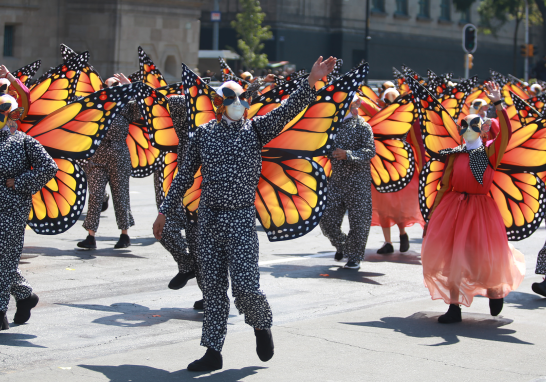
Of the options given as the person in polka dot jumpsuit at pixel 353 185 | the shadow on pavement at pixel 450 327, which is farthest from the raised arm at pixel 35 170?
the person in polka dot jumpsuit at pixel 353 185

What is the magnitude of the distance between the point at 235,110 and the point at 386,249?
5851 millimetres

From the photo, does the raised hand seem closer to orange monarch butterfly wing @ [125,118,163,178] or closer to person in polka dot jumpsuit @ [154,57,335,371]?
person in polka dot jumpsuit @ [154,57,335,371]

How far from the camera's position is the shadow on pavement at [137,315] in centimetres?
700

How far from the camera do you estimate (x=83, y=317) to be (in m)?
7.13

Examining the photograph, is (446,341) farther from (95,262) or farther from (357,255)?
(95,262)

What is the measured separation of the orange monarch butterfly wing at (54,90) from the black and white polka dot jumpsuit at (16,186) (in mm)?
2144

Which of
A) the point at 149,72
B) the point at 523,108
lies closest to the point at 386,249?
the point at 523,108

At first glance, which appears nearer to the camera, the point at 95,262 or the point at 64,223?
the point at 64,223

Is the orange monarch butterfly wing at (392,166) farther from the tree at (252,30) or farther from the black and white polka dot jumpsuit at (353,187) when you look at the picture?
the tree at (252,30)

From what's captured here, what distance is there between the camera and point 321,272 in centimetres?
952

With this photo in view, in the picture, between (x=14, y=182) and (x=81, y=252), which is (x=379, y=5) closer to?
(x=81, y=252)

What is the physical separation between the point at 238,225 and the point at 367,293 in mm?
3232

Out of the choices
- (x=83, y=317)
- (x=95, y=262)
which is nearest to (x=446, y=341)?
(x=83, y=317)

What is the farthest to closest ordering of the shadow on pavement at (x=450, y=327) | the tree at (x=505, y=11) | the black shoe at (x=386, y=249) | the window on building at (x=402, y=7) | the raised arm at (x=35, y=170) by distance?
the window on building at (x=402, y=7), the tree at (x=505, y=11), the black shoe at (x=386, y=249), the shadow on pavement at (x=450, y=327), the raised arm at (x=35, y=170)
